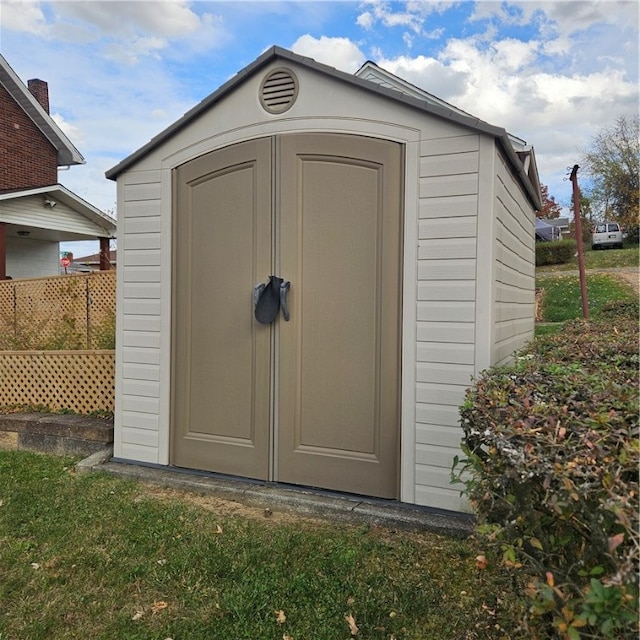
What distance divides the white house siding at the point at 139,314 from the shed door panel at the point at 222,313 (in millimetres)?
185

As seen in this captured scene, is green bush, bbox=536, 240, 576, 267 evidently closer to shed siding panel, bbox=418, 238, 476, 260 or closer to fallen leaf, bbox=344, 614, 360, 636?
shed siding panel, bbox=418, 238, 476, 260

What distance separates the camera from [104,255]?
14539mm

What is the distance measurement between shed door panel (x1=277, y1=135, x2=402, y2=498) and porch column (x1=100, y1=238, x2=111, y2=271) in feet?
39.6

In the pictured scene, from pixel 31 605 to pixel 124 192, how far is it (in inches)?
111

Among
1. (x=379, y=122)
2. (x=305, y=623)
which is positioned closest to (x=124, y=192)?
(x=379, y=122)

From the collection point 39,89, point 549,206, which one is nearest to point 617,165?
point 549,206

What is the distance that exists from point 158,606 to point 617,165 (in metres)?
30.4

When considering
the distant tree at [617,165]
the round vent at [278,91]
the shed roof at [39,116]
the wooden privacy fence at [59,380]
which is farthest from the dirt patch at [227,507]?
the distant tree at [617,165]

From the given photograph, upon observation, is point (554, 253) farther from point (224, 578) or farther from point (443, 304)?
point (224, 578)

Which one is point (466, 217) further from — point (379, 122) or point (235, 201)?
point (235, 201)

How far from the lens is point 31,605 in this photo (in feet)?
8.04

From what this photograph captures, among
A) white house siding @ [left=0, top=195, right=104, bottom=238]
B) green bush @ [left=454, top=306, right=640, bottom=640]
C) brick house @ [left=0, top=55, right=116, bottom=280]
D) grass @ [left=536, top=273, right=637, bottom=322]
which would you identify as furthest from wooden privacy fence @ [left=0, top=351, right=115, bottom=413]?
grass @ [left=536, top=273, right=637, bottom=322]

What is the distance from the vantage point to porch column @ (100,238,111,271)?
1434cm

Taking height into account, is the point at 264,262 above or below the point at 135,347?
above
